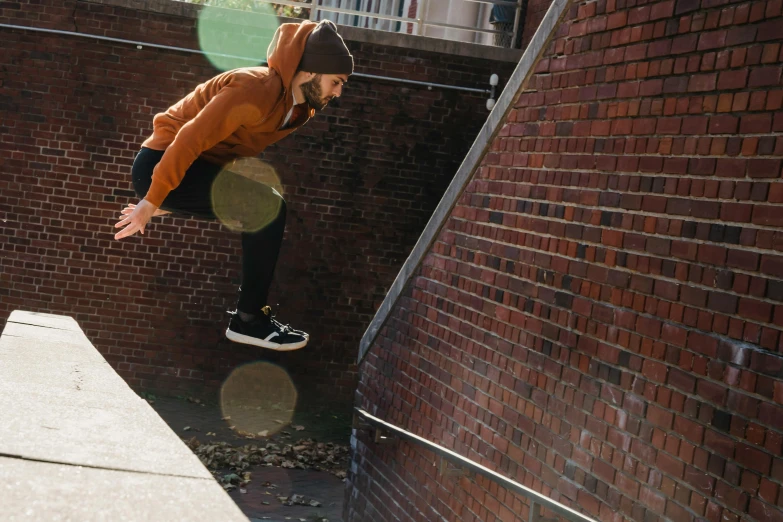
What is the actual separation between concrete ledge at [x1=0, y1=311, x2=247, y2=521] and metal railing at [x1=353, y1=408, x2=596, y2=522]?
1.80 meters

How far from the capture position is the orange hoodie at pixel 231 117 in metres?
4.43

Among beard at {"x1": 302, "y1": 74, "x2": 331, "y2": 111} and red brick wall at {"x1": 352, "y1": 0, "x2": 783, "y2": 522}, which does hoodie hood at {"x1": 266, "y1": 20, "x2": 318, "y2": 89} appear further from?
red brick wall at {"x1": 352, "y1": 0, "x2": 783, "y2": 522}

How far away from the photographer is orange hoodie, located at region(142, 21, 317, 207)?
4434mm

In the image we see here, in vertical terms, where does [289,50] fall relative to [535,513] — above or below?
above

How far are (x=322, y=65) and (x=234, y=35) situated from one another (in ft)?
20.7

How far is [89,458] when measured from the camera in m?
2.31

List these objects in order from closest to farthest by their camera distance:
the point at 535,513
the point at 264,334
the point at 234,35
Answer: the point at 535,513, the point at 264,334, the point at 234,35

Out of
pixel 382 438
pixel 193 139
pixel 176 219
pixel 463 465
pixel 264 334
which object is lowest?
pixel 382 438

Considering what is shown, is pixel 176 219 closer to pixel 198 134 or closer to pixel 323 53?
pixel 323 53

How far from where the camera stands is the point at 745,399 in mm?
3084

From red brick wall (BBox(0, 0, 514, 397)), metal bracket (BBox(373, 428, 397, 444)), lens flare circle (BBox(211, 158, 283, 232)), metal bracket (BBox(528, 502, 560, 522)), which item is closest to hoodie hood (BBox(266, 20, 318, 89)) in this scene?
lens flare circle (BBox(211, 158, 283, 232))

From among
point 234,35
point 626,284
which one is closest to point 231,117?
point 626,284

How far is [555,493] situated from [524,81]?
84.5 inches

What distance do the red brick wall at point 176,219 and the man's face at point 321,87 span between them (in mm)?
6104
